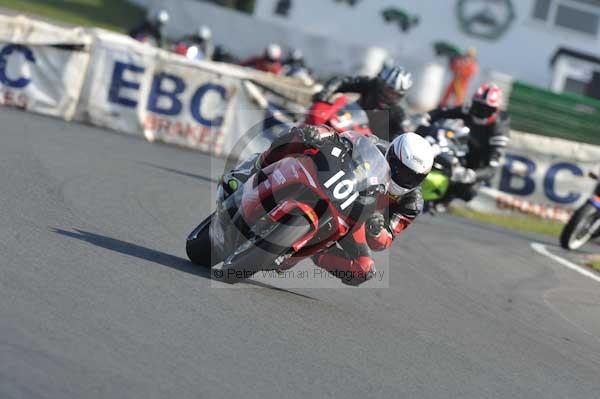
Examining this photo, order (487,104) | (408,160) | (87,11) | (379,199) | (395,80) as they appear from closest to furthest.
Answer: (408,160)
(379,199)
(395,80)
(487,104)
(87,11)

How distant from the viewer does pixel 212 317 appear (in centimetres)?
617

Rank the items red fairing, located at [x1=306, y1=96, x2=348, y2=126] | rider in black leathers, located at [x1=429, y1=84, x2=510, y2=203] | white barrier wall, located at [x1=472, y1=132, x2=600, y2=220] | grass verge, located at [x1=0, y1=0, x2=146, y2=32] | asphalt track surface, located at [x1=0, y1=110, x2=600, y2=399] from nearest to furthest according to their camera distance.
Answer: asphalt track surface, located at [x1=0, y1=110, x2=600, y2=399], red fairing, located at [x1=306, y1=96, x2=348, y2=126], rider in black leathers, located at [x1=429, y1=84, x2=510, y2=203], white barrier wall, located at [x1=472, y1=132, x2=600, y2=220], grass verge, located at [x1=0, y1=0, x2=146, y2=32]

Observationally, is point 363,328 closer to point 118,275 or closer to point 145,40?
point 118,275

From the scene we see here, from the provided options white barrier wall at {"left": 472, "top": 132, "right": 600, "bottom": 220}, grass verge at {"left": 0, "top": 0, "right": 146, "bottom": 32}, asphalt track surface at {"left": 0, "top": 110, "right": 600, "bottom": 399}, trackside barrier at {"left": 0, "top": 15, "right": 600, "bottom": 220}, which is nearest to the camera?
asphalt track surface at {"left": 0, "top": 110, "right": 600, "bottom": 399}

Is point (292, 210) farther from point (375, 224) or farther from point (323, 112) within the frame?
point (323, 112)

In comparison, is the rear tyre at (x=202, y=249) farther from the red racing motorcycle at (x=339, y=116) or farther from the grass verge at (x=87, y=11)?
the grass verge at (x=87, y=11)

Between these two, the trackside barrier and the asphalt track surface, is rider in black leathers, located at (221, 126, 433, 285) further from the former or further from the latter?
the trackside barrier

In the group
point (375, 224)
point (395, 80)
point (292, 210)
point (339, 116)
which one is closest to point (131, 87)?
point (339, 116)

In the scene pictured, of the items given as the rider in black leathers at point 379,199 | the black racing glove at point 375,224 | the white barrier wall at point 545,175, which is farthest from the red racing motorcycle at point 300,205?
the white barrier wall at point 545,175

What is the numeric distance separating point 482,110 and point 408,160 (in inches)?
274

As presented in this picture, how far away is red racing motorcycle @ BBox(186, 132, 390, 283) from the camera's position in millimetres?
6785

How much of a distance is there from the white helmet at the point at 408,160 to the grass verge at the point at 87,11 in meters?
22.8

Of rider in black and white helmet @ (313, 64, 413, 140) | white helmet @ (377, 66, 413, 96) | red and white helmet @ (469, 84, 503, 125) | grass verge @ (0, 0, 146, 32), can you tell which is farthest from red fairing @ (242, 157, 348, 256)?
grass verge @ (0, 0, 146, 32)

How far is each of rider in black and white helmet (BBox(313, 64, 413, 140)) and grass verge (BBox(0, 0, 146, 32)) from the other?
57.5 ft
